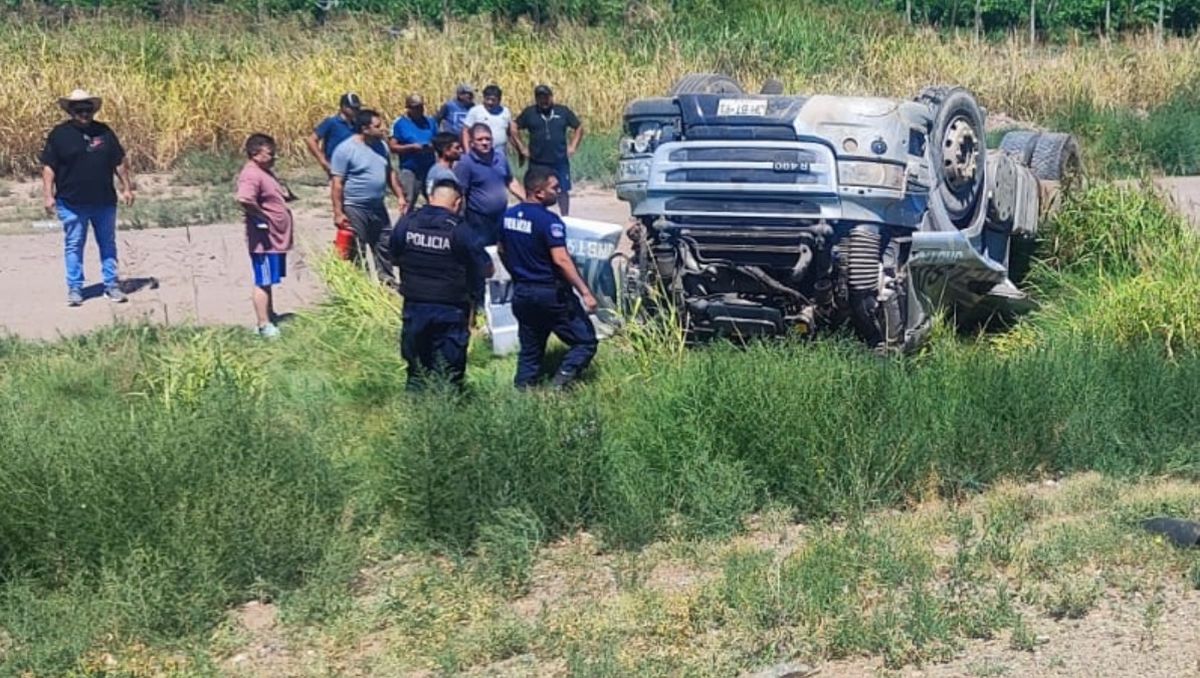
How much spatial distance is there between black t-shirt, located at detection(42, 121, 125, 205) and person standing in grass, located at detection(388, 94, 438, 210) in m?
2.66

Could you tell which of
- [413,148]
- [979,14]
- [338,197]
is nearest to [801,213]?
[338,197]

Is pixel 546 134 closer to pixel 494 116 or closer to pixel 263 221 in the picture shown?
pixel 494 116

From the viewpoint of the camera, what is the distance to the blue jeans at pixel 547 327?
30.5ft

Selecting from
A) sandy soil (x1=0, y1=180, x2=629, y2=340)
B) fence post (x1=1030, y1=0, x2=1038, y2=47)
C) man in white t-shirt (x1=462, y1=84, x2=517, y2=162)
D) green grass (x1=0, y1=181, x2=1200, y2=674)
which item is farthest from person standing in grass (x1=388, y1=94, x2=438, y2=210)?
fence post (x1=1030, y1=0, x2=1038, y2=47)

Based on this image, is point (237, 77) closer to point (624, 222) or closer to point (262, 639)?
point (624, 222)

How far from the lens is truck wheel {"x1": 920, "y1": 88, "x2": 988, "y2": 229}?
1003 cm

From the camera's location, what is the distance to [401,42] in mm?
24328

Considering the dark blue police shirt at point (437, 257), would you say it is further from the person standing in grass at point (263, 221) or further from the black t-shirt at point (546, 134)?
the black t-shirt at point (546, 134)

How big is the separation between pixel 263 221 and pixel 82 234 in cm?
217

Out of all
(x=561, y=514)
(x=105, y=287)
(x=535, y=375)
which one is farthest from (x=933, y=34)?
(x=561, y=514)

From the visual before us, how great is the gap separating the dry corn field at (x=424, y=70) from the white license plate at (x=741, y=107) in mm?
11908

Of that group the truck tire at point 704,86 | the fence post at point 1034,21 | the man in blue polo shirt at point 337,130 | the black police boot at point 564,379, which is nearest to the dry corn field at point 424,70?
the fence post at point 1034,21

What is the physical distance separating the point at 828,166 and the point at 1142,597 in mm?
3787

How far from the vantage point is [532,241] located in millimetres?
9227
